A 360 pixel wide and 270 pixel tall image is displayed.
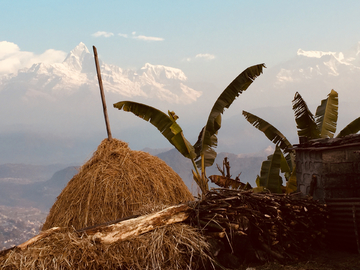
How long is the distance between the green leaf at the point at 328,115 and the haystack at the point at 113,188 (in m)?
6.08

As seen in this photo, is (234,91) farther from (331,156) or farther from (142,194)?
(142,194)

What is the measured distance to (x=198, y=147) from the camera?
11633 mm

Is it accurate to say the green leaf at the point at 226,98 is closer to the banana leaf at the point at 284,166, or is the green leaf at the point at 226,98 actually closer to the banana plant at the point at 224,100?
the banana plant at the point at 224,100

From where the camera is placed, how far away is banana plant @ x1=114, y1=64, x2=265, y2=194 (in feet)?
35.2

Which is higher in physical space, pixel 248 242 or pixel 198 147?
pixel 198 147

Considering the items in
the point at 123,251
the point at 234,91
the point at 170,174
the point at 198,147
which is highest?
the point at 234,91

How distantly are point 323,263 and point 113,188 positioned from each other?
14.6ft

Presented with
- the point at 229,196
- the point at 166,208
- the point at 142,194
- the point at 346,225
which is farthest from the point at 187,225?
the point at 346,225

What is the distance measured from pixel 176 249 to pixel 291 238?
2.67m

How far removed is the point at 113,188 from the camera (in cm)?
789

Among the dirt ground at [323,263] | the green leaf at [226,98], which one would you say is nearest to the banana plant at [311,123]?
the green leaf at [226,98]

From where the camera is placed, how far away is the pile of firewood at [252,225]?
6246 mm

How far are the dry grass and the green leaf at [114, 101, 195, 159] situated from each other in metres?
4.84

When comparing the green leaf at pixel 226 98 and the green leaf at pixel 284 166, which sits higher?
the green leaf at pixel 226 98
